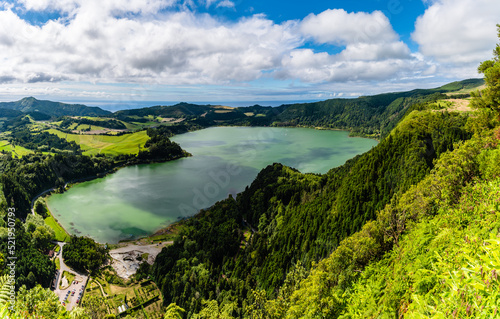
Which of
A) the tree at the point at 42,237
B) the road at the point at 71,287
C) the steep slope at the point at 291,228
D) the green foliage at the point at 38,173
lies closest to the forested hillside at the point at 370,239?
the steep slope at the point at 291,228

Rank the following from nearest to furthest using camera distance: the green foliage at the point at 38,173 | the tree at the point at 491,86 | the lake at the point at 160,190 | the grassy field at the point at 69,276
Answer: the tree at the point at 491,86 < the grassy field at the point at 69,276 < the lake at the point at 160,190 < the green foliage at the point at 38,173

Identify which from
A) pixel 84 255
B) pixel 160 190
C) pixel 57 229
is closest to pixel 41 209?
pixel 57 229

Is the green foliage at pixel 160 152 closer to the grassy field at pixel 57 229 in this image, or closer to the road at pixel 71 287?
the grassy field at pixel 57 229

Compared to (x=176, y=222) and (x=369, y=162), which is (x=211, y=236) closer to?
(x=176, y=222)

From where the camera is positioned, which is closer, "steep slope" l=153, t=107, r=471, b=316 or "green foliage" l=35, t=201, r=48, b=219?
"steep slope" l=153, t=107, r=471, b=316

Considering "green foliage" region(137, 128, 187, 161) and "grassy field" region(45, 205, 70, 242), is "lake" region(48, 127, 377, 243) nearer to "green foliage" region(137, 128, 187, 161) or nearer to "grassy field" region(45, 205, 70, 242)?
"grassy field" region(45, 205, 70, 242)

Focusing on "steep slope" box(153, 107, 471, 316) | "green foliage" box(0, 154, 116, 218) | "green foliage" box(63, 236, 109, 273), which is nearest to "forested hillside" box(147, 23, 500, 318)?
"steep slope" box(153, 107, 471, 316)

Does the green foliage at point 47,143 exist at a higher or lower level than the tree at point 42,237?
higher

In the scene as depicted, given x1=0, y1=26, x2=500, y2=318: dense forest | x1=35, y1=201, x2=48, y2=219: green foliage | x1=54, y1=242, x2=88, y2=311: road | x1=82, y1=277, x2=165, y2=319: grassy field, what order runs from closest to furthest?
x1=0, y1=26, x2=500, y2=318: dense forest < x1=82, y1=277, x2=165, y2=319: grassy field < x1=54, y1=242, x2=88, y2=311: road < x1=35, y1=201, x2=48, y2=219: green foliage
